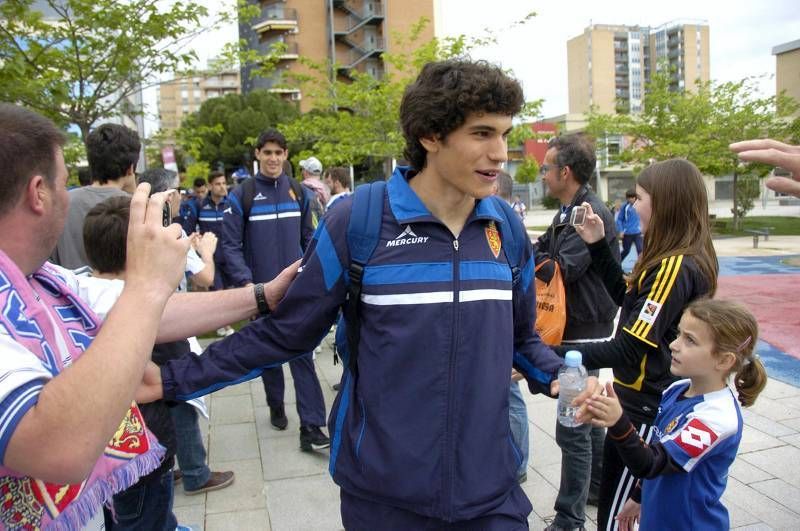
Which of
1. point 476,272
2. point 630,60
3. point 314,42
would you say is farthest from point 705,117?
point 630,60

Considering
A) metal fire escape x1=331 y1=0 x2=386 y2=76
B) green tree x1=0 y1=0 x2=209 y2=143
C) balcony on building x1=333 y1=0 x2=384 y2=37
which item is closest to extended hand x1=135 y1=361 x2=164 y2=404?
green tree x1=0 y1=0 x2=209 y2=143

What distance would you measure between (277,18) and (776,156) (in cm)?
5696

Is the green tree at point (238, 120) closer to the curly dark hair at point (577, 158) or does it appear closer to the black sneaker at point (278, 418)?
the black sneaker at point (278, 418)

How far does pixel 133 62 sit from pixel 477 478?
7.92 m

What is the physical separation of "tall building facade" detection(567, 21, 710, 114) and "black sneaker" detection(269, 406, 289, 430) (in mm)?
109165

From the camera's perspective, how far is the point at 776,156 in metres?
2.00

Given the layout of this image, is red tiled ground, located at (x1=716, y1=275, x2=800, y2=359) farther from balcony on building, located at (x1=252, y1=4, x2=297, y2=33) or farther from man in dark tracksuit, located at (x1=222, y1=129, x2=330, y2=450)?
balcony on building, located at (x1=252, y1=4, x2=297, y2=33)

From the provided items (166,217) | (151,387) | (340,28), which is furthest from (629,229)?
(340,28)

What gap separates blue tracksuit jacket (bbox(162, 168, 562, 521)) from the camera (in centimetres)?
184

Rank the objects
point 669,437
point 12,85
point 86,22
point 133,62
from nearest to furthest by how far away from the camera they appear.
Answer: point 669,437
point 12,85
point 86,22
point 133,62

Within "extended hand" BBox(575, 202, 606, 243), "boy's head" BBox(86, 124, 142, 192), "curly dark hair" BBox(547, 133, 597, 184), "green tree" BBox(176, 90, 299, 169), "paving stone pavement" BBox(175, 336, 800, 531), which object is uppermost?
"green tree" BBox(176, 90, 299, 169)

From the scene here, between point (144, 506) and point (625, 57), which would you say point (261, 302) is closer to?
point (144, 506)

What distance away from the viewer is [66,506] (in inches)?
53.5

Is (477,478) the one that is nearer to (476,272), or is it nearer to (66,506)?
(476,272)
